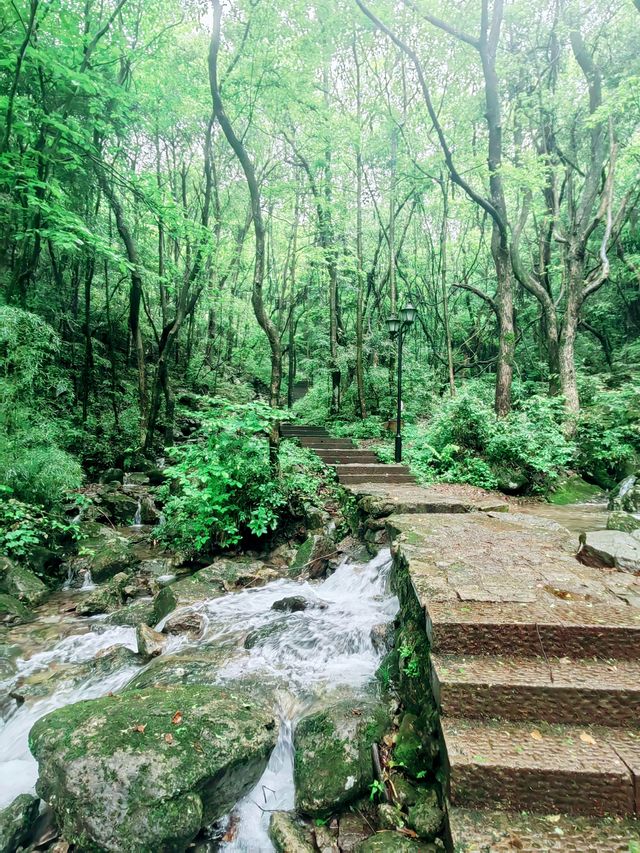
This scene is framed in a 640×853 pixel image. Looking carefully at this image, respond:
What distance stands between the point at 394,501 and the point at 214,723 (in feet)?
14.1

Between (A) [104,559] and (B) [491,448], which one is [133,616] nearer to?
(A) [104,559]

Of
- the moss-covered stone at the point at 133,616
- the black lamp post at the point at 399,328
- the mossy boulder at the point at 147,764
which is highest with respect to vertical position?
the black lamp post at the point at 399,328

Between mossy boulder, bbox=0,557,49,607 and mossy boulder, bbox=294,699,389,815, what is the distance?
509 cm

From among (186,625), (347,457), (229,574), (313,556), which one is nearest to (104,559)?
(229,574)

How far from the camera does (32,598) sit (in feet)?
20.5

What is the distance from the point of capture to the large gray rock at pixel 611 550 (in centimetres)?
373

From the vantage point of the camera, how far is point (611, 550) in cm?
386

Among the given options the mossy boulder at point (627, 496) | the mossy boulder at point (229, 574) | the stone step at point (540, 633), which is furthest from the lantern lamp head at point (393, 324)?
the stone step at point (540, 633)

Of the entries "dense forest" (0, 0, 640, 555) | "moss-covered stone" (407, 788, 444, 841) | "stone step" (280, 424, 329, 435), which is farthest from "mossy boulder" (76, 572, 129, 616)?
"stone step" (280, 424, 329, 435)

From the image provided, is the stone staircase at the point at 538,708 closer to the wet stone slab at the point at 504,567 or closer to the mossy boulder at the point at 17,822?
the wet stone slab at the point at 504,567

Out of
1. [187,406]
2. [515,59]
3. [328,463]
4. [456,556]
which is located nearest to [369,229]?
[515,59]

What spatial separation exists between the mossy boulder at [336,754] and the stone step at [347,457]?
736 centimetres

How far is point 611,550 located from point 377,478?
566 cm

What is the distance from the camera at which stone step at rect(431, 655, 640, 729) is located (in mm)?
2357
